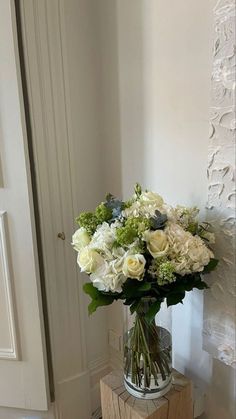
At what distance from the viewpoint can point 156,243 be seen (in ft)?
3.26

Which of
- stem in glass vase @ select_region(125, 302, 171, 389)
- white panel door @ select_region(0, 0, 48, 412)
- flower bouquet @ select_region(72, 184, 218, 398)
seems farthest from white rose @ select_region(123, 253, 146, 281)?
white panel door @ select_region(0, 0, 48, 412)

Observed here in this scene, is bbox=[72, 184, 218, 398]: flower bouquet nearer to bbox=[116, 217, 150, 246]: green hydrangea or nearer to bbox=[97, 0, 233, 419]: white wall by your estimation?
bbox=[116, 217, 150, 246]: green hydrangea

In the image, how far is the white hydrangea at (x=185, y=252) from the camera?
100 cm

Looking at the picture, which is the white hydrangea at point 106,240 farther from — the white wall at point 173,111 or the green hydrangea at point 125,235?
the white wall at point 173,111

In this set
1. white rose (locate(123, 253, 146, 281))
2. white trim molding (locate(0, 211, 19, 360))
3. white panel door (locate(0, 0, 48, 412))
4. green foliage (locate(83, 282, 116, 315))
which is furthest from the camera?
white trim molding (locate(0, 211, 19, 360))

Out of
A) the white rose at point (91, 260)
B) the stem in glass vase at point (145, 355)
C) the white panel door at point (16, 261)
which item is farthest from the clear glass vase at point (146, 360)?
the white panel door at point (16, 261)

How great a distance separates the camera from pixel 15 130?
1.37 meters

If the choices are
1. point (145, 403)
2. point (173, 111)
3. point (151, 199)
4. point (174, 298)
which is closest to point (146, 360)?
point (145, 403)

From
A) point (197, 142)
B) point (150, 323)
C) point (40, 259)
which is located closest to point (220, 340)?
point (150, 323)

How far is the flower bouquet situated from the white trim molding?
49 cm

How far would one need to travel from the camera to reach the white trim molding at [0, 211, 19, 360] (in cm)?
148

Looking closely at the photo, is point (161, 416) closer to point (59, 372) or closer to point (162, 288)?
point (162, 288)

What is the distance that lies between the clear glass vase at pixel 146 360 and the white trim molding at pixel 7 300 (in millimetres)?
563

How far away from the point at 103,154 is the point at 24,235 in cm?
45
